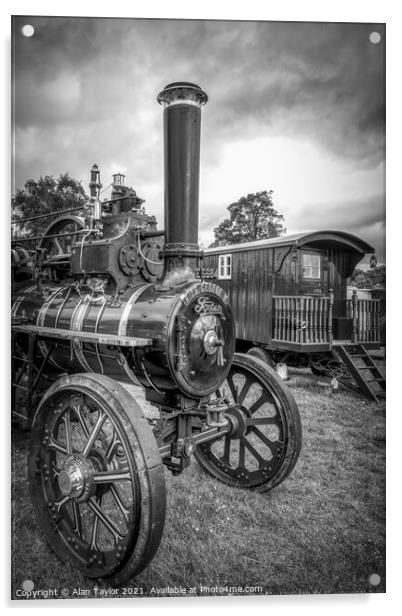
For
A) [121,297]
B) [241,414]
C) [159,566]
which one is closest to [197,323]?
[121,297]

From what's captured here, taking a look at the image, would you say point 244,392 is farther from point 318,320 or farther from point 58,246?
point 318,320

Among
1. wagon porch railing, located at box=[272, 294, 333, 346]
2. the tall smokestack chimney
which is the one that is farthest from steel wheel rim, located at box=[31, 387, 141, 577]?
wagon porch railing, located at box=[272, 294, 333, 346]

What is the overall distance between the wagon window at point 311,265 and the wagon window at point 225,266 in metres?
1.66

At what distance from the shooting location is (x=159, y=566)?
8.20 ft

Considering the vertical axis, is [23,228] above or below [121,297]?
above

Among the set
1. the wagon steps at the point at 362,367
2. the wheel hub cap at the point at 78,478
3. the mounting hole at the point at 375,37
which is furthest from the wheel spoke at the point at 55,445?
the wagon steps at the point at 362,367

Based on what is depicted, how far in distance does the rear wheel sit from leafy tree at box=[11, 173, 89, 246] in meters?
1.32

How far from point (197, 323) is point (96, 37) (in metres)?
1.93

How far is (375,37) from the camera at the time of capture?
2664mm

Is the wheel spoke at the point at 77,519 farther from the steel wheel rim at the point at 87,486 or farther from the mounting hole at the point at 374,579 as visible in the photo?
the mounting hole at the point at 374,579

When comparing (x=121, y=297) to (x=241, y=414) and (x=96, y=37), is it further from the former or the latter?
(x=96, y=37)

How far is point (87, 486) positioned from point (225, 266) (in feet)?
21.5

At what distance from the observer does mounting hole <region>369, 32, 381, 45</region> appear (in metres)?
2.66

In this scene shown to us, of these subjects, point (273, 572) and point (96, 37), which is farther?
point (96, 37)
